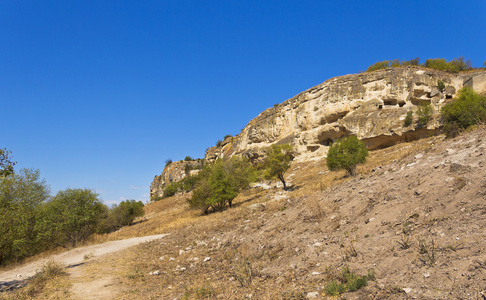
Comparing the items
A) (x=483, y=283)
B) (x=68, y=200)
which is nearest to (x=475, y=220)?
(x=483, y=283)

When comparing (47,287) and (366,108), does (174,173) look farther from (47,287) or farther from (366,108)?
(47,287)

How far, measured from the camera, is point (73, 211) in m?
19.8

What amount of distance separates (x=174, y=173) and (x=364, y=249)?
81161 millimetres

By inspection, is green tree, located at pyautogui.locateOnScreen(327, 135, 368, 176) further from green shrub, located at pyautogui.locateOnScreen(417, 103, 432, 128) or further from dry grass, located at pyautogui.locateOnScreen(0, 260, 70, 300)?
dry grass, located at pyautogui.locateOnScreen(0, 260, 70, 300)

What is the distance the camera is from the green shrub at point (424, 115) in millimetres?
32938

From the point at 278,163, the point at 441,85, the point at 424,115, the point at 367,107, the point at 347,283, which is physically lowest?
the point at 347,283

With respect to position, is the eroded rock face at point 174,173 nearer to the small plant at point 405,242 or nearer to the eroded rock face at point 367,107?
the eroded rock face at point 367,107

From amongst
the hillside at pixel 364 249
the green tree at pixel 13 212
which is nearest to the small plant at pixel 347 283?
the hillside at pixel 364 249

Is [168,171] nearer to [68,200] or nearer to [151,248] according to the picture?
[68,200]

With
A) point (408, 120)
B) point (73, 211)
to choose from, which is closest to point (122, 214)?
point (73, 211)

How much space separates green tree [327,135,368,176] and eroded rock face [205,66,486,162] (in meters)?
16.6

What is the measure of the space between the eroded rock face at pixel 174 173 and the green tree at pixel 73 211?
55419 mm

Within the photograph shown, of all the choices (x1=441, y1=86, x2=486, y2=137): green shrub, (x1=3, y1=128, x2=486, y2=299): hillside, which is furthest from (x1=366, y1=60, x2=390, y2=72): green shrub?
(x1=3, y1=128, x2=486, y2=299): hillside

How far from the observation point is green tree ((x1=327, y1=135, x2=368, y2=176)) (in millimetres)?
21000
